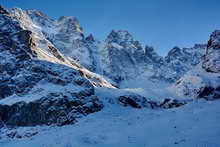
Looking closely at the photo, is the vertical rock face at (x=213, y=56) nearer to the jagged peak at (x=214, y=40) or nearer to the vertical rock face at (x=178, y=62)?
the jagged peak at (x=214, y=40)

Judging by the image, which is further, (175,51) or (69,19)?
(175,51)

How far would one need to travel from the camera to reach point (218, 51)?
188 feet

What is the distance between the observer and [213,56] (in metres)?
58.4

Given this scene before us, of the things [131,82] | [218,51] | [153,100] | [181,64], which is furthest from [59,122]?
[181,64]

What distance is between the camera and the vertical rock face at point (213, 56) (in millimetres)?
55903

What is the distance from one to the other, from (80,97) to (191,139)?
72.3 ft

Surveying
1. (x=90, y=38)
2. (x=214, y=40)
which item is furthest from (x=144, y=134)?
(x=90, y=38)

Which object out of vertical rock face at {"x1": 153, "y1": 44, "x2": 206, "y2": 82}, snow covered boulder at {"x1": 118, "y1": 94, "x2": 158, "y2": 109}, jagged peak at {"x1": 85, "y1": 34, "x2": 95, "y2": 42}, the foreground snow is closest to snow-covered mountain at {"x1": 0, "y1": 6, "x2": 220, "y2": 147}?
the foreground snow

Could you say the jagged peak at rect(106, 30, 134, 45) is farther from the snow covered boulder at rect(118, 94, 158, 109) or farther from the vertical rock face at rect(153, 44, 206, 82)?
the snow covered boulder at rect(118, 94, 158, 109)

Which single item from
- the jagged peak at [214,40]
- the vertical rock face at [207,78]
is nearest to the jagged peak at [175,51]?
the jagged peak at [214,40]

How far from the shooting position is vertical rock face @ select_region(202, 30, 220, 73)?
55.9 meters

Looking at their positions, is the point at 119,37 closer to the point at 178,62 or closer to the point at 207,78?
the point at 178,62

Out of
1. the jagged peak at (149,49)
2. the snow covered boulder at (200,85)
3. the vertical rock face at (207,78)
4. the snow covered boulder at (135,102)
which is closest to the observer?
the snow covered boulder at (135,102)

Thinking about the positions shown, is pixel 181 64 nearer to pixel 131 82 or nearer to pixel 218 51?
pixel 131 82
